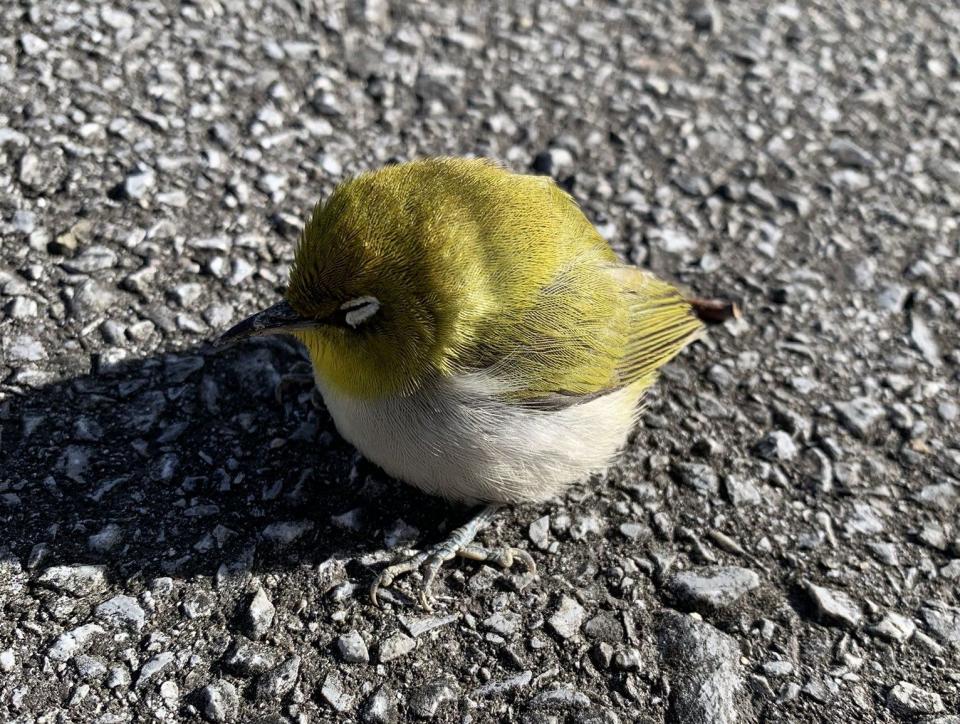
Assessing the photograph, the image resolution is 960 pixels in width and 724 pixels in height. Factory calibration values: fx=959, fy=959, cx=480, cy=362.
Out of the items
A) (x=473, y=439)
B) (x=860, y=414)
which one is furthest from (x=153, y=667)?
(x=860, y=414)

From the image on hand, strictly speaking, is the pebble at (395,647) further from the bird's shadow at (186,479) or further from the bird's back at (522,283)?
the bird's back at (522,283)

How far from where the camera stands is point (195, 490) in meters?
3.99

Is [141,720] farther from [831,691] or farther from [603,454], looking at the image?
[831,691]

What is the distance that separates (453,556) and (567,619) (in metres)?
0.52

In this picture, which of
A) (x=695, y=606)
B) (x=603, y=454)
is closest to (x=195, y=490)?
(x=603, y=454)

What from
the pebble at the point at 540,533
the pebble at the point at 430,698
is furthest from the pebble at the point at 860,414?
the pebble at the point at 430,698

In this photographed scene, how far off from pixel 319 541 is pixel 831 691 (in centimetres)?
207

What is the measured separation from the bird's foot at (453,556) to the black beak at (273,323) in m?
1.02

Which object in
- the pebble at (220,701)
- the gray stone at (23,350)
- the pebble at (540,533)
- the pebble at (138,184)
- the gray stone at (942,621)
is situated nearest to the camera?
the pebble at (220,701)

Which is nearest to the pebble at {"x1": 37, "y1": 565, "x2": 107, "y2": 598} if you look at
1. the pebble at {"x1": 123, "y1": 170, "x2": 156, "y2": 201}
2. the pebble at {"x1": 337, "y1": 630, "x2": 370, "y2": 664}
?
the pebble at {"x1": 337, "y1": 630, "x2": 370, "y2": 664}

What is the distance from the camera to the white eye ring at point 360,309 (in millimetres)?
3584

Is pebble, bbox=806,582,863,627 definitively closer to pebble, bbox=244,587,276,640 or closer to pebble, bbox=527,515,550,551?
pebble, bbox=527,515,550,551

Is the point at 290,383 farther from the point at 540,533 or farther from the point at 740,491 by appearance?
the point at 740,491

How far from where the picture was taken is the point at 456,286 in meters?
3.61
